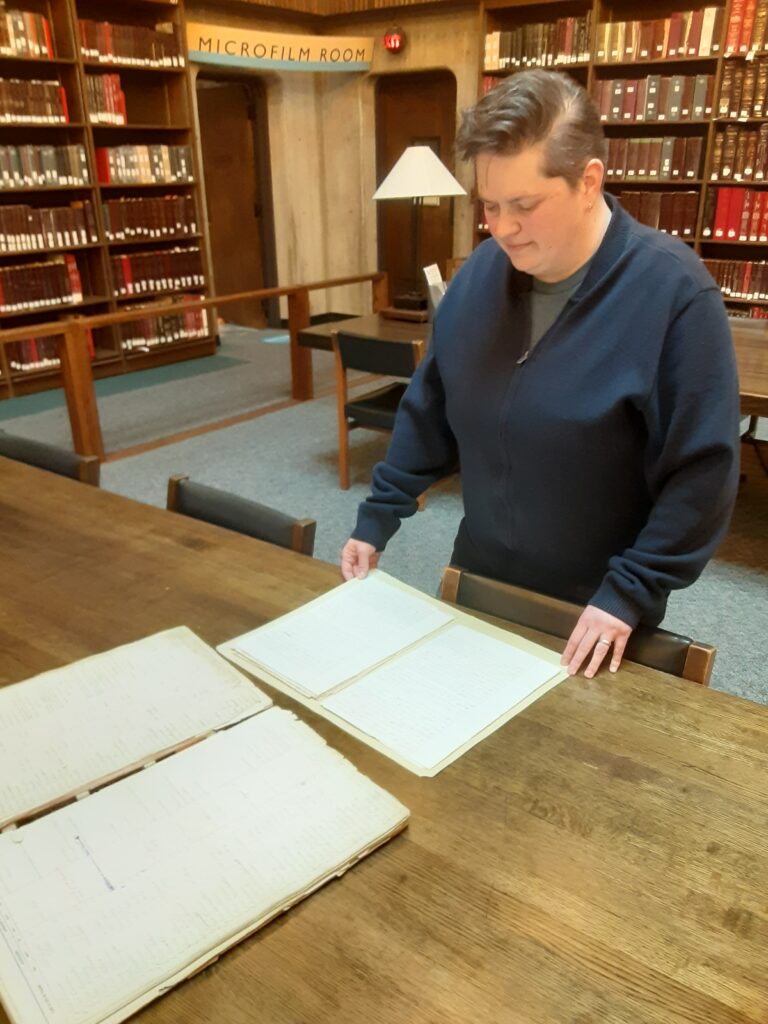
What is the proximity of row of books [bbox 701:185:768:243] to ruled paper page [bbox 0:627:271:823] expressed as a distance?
196 inches

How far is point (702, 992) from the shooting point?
64 centimetres

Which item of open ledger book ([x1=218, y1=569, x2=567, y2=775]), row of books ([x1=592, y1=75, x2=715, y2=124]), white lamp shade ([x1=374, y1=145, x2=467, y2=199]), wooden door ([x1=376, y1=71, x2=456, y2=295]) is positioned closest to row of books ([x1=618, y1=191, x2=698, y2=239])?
row of books ([x1=592, y1=75, x2=715, y2=124])

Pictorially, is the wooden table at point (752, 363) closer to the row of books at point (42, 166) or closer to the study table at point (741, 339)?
the study table at point (741, 339)

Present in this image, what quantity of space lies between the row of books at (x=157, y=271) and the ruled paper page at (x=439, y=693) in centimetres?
520

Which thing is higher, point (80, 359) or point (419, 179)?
point (419, 179)

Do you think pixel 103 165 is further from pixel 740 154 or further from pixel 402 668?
pixel 402 668

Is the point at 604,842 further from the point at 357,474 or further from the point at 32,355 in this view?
the point at 32,355

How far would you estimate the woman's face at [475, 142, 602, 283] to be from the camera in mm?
1024

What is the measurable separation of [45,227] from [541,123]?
16.3 feet

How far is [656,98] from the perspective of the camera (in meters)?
5.07

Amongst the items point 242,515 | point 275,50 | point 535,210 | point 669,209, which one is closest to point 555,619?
point 535,210

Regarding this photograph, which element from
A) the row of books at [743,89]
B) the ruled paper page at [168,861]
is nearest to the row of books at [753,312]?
the row of books at [743,89]

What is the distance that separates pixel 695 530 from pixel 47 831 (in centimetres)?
85

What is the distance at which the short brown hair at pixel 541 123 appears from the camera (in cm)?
99
